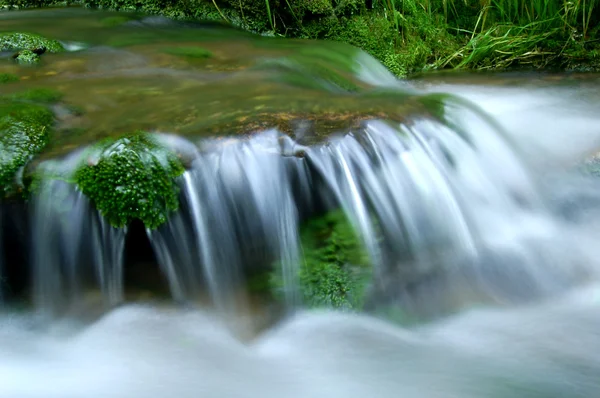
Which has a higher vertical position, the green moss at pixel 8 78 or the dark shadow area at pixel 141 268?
the green moss at pixel 8 78

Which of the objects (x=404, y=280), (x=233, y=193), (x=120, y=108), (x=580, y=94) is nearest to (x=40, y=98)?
(x=120, y=108)

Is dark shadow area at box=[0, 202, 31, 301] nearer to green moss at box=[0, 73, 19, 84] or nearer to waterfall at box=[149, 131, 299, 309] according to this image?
waterfall at box=[149, 131, 299, 309]

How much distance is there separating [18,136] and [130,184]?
0.67 m

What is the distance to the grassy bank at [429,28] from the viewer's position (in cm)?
605

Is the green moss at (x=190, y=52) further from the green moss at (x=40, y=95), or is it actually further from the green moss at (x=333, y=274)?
the green moss at (x=333, y=274)

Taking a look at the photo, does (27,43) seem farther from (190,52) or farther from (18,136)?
(18,136)

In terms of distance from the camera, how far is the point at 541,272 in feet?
10.9

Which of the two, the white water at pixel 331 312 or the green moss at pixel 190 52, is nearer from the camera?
the white water at pixel 331 312

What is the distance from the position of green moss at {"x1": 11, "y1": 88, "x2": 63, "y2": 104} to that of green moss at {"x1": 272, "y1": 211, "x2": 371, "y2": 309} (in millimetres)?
1746

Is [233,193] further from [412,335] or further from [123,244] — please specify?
[412,335]

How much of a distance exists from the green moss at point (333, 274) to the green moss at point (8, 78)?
2354 millimetres


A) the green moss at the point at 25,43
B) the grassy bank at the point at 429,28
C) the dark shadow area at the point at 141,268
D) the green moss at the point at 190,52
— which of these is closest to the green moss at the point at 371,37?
the grassy bank at the point at 429,28

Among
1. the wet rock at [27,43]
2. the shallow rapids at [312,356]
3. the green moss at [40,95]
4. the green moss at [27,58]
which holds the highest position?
the wet rock at [27,43]

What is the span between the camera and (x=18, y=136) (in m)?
3.20
